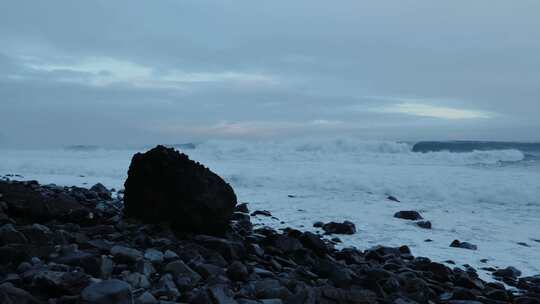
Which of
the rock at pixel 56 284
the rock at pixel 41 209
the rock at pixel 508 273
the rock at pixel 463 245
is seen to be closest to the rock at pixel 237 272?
the rock at pixel 56 284

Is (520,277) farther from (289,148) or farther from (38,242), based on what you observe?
(289,148)

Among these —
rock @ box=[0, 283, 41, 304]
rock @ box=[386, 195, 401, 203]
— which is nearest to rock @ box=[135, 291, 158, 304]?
rock @ box=[0, 283, 41, 304]

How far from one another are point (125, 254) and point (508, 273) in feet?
14.1

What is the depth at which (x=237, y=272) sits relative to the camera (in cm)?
398

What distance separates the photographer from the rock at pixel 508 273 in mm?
5679

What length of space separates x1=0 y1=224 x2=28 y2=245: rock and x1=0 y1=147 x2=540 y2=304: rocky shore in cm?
1

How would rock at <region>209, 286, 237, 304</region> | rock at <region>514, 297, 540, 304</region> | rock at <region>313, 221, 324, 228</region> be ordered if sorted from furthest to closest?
rock at <region>313, 221, 324, 228</region> → rock at <region>514, 297, 540, 304</region> → rock at <region>209, 286, 237, 304</region>

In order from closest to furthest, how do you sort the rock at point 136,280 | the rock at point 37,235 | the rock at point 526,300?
the rock at point 136,280 < the rock at point 37,235 < the rock at point 526,300

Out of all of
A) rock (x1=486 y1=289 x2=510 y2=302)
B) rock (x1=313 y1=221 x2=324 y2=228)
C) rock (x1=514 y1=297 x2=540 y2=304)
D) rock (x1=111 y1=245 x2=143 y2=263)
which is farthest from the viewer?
rock (x1=313 y1=221 x2=324 y2=228)

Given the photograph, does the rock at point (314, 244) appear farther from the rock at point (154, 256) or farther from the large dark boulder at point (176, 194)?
the rock at point (154, 256)

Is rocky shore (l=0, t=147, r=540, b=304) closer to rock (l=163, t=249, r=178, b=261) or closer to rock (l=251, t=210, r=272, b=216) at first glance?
rock (l=163, t=249, r=178, b=261)

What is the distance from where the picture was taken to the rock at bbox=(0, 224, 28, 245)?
3.80 meters

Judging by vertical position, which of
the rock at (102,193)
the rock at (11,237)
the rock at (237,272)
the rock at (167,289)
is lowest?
the rock at (102,193)

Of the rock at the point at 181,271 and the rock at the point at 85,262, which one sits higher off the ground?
the rock at the point at 85,262
